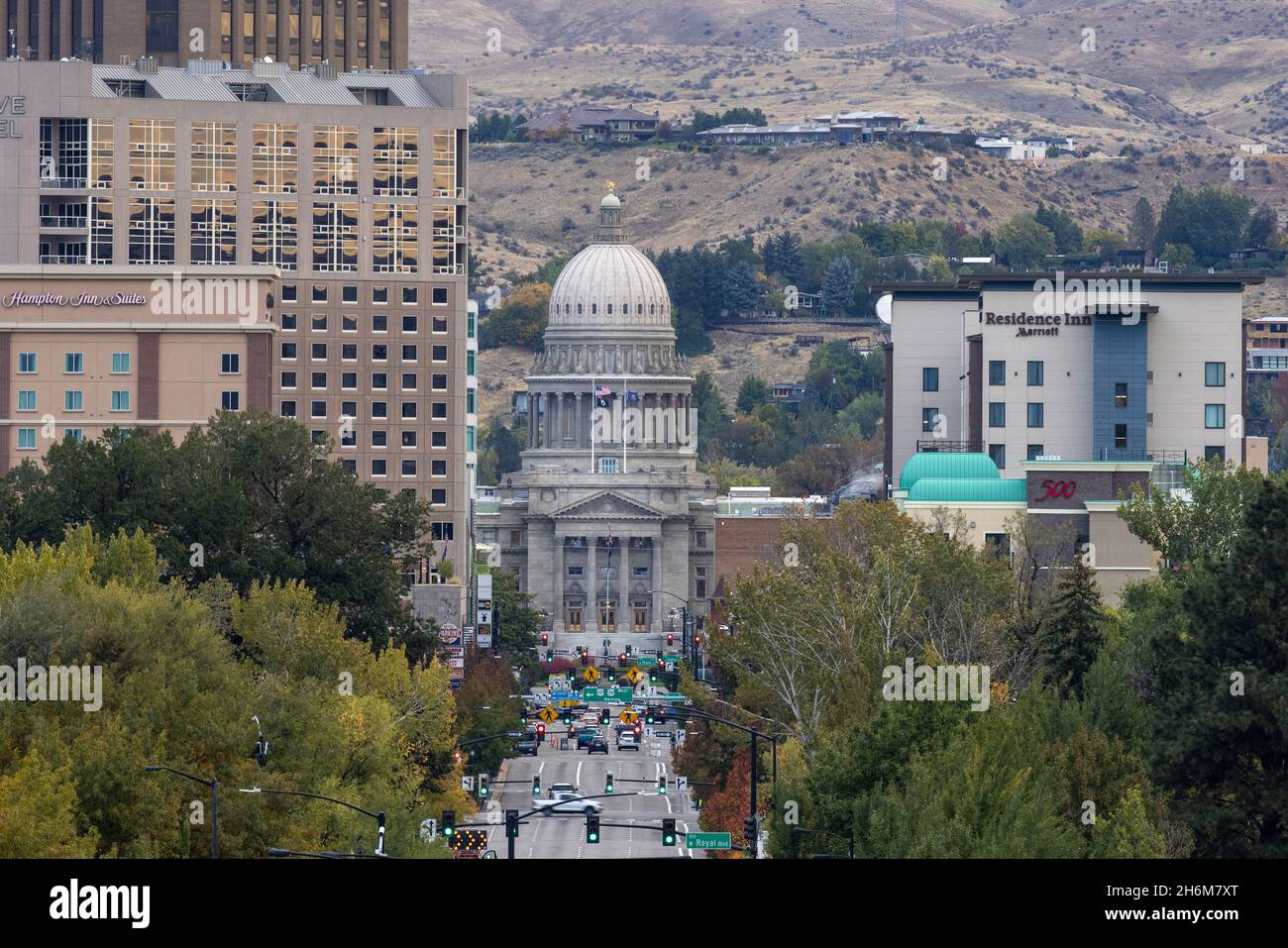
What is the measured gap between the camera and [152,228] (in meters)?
175

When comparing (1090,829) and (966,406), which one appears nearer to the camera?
(1090,829)

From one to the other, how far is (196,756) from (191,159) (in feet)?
386

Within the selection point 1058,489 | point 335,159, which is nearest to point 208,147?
point 335,159

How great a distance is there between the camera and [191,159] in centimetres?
17500

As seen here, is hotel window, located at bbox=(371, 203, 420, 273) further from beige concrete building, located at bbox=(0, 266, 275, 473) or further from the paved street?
the paved street

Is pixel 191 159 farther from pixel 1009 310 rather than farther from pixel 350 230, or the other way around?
pixel 1009 310

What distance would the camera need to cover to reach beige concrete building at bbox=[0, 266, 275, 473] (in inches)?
5541

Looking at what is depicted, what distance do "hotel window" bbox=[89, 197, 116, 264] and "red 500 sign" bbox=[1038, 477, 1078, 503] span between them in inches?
2436

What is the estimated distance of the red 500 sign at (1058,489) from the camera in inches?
5551

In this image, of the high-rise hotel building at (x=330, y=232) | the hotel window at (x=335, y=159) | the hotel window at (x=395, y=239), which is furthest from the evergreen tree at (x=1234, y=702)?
the hotel window at (x=335, y=159)

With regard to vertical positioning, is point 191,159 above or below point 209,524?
above

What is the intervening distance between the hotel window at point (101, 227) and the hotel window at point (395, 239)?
15851mm


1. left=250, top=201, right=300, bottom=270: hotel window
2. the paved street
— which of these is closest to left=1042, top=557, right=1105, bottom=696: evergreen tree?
the paved street
